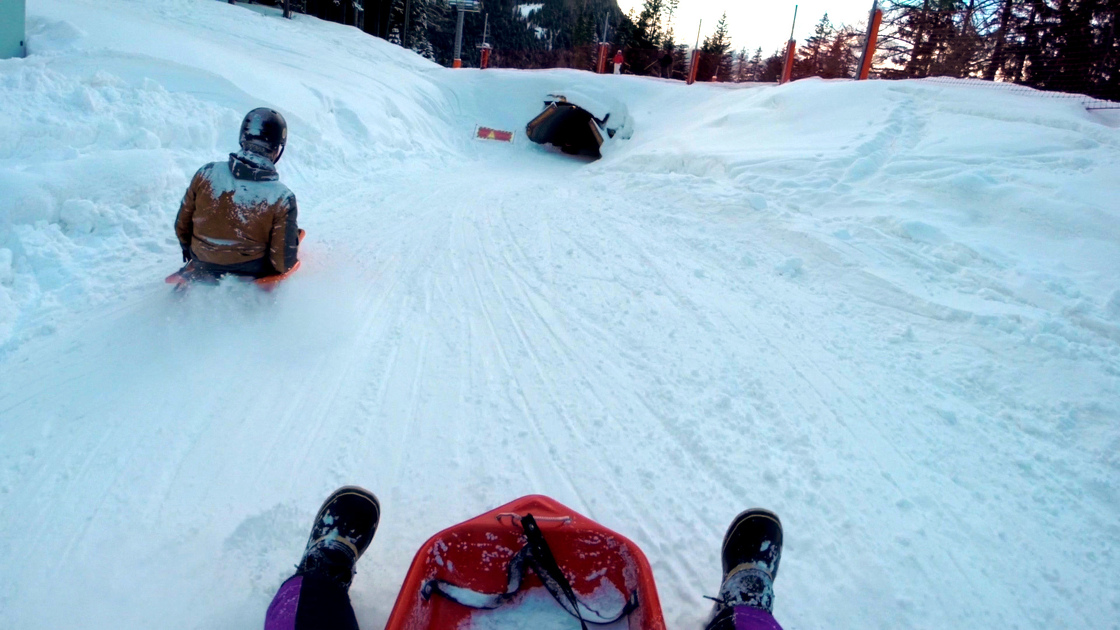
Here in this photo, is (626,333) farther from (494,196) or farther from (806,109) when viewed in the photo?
(806,109)

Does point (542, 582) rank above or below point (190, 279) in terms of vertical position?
below

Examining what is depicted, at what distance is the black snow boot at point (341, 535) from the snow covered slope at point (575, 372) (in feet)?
0.66

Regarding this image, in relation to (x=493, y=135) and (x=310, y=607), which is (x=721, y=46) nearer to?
(x=493, y=135)

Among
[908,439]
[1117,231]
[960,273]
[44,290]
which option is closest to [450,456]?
[908,439]

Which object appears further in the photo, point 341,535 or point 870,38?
point 870,38

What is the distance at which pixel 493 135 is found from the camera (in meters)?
15.6

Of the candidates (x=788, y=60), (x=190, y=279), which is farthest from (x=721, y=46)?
(x=190, y=279)

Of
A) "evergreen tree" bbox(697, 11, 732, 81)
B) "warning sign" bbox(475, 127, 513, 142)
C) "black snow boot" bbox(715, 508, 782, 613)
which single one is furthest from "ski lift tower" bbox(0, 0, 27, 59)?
"evergreen tree" bbox(697, 11, 732, 81)

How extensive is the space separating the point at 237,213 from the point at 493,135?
12.6m

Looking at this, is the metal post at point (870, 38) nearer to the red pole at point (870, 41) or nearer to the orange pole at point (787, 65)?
the red pole at point (870, 41)

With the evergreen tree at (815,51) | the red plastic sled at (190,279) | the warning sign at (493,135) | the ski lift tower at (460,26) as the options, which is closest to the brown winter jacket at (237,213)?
the red plastic sled at (190,279)

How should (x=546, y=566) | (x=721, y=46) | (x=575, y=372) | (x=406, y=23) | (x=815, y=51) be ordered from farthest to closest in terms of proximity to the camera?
(x=721, y=46) → (x=815, y=51) → (x=406, y=23) → (x=575, y=372) → (x=546, y=566)

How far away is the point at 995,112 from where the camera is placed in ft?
27.6

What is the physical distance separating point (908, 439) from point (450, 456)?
8.26 ft
